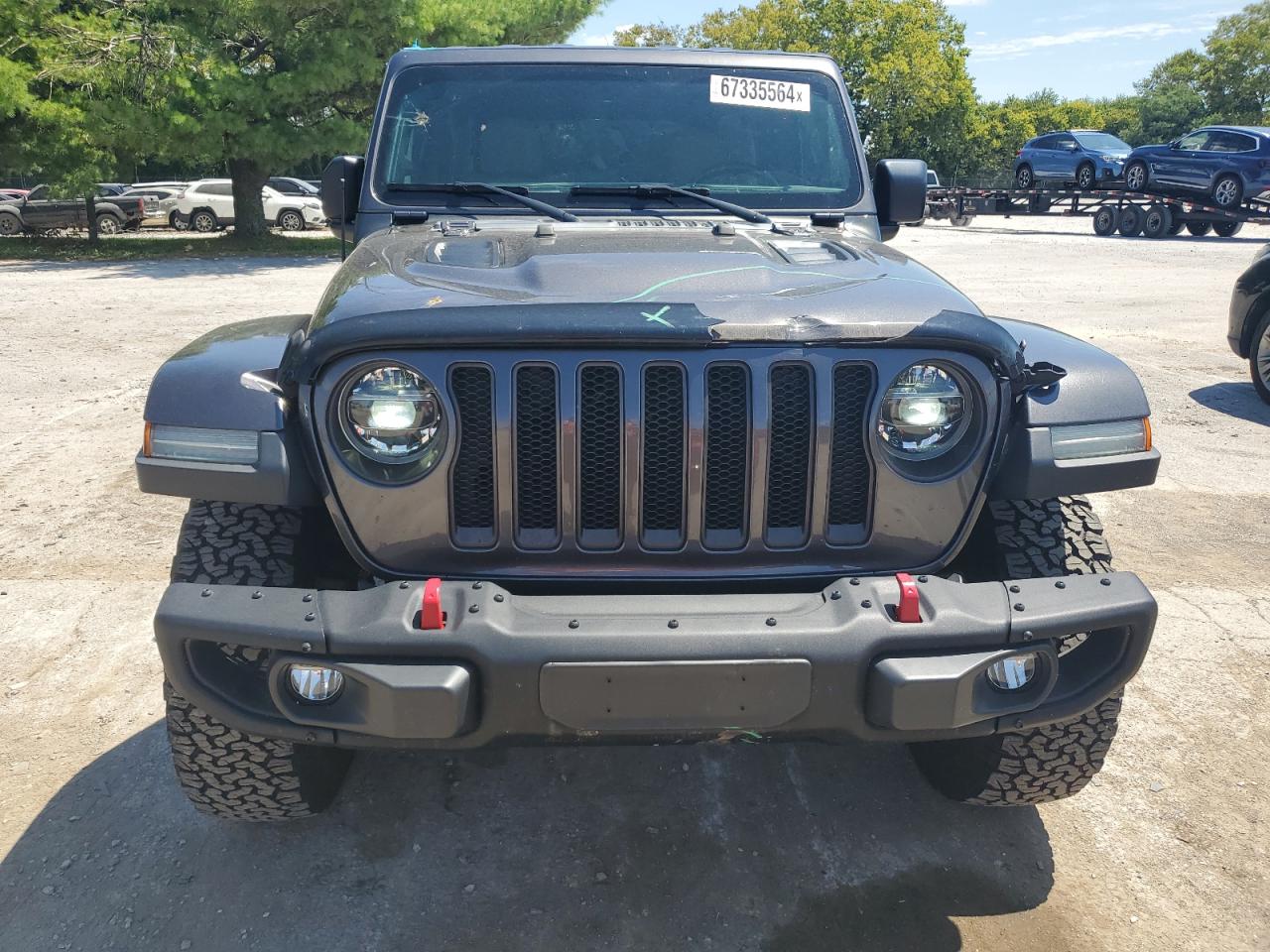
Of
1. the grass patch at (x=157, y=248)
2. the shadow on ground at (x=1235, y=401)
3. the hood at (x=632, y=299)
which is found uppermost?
the hood at (x=632, y=299)

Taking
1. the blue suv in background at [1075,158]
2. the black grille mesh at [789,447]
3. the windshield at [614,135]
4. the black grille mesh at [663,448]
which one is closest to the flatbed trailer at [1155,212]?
the blue suv in background at [1075,158]

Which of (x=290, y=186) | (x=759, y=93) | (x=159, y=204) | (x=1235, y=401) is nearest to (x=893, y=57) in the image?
(x=290, y=186)

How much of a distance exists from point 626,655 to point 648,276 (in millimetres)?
929

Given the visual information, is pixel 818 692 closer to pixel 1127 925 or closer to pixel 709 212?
pixel 1127 925

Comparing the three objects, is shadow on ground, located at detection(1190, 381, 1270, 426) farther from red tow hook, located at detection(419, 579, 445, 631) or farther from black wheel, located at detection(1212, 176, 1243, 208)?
black wheel, located at detection(1212, 176, 1243, 208)

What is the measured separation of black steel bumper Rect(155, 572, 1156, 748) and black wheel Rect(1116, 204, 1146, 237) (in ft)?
84.9

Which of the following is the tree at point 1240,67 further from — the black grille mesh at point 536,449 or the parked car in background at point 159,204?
the black grille mesh at point 536,449

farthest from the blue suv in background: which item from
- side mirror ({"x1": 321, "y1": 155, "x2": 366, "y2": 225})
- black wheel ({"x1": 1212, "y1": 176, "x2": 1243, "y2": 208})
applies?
side mirror ({"x1": 321, "y1": 155, "x2": 366, "y2": 225})

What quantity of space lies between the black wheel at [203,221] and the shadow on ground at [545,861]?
2750cm

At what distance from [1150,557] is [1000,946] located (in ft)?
9.63

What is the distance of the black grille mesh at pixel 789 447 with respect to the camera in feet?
7.11

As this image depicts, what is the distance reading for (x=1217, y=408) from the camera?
752 cm

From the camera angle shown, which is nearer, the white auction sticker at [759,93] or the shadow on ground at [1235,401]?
the white auction sticker at [759,93]

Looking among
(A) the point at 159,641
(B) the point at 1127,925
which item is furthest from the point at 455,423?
(B) the point at 1127,925
